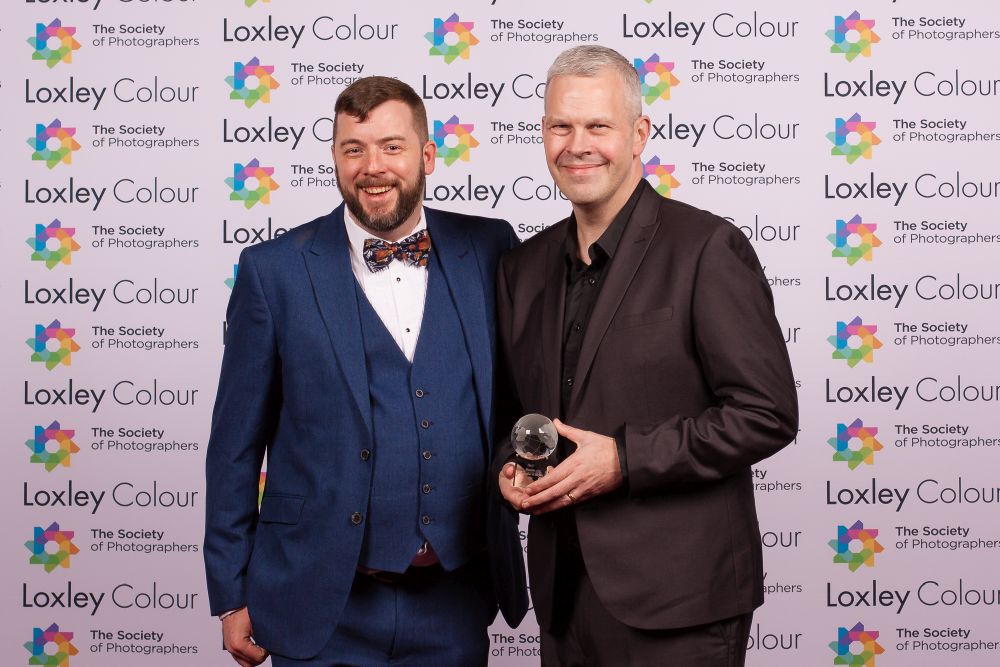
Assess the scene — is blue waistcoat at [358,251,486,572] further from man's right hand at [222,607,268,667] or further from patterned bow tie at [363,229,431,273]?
man's right hand at [222,607,268,667]

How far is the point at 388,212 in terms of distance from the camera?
8.27ft

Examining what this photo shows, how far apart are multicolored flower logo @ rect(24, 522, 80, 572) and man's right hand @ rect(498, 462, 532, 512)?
8.82 feet

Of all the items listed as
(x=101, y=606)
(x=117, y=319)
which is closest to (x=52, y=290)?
(x=117, y=319)

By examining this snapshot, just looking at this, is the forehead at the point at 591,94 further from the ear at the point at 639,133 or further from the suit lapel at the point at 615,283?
the suit lapel at the point at 615,283

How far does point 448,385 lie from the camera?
2.48m

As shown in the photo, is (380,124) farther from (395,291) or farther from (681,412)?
(681,412)

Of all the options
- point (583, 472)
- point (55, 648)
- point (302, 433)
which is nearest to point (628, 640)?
point (583, 472)

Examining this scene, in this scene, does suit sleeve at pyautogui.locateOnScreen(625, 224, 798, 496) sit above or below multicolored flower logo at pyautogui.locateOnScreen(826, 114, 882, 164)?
below

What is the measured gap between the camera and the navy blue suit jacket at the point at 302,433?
2418 mm

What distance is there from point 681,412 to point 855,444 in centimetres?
222

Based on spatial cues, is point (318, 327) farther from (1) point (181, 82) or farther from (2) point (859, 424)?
(2) point (859, 424)

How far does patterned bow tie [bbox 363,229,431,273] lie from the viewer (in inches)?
101

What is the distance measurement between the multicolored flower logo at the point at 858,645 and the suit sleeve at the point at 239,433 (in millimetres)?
2614

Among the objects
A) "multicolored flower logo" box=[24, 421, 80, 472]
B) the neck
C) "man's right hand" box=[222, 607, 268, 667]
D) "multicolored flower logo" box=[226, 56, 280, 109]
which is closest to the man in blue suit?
"man's right hand" box=[222, 607, 268, 667]
